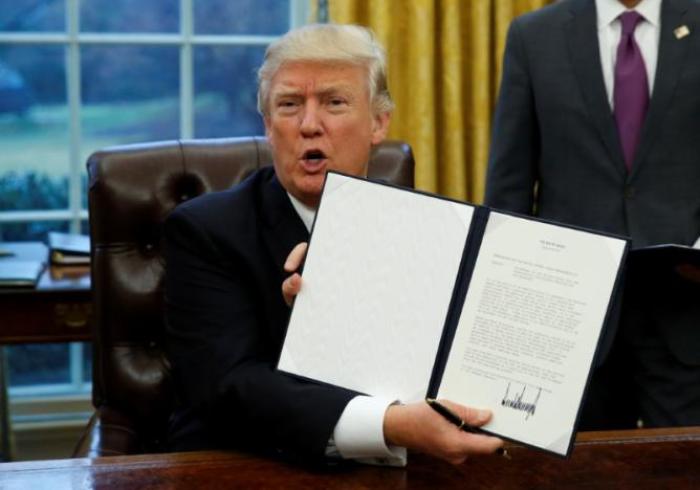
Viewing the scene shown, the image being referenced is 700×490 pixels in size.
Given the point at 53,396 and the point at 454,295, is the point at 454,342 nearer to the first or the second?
the point at 454,295

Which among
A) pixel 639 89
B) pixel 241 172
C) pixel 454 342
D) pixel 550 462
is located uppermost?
pixel 639 89

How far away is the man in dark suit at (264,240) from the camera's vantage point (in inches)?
65.1

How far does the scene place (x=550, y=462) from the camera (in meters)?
1.57

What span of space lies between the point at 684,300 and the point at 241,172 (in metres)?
1.06

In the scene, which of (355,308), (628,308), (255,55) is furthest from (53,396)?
(355,308)

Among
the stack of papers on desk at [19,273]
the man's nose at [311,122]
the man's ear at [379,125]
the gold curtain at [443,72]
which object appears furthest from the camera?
the gold curtain at [443,72]

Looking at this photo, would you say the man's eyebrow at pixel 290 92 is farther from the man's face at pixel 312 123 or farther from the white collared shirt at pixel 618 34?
the white collared shirt at pixel 618 34

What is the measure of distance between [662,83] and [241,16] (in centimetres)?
167

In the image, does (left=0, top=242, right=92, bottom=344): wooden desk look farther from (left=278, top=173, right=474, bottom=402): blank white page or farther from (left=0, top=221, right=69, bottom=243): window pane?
(left=278, top=173, right=474, bottom=402): blank white page

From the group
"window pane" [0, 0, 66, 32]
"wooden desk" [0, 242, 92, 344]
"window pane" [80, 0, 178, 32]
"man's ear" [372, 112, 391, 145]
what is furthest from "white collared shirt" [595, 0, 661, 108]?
"window pane" [0, 0, 66, 32]

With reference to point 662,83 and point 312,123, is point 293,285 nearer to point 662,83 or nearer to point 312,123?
point 312,123

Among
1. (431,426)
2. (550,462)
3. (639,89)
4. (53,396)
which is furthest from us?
(53,396)

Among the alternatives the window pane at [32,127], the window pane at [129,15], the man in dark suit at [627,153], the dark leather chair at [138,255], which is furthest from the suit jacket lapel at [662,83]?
the window pane at [32,127]

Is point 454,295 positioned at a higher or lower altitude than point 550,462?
higher
